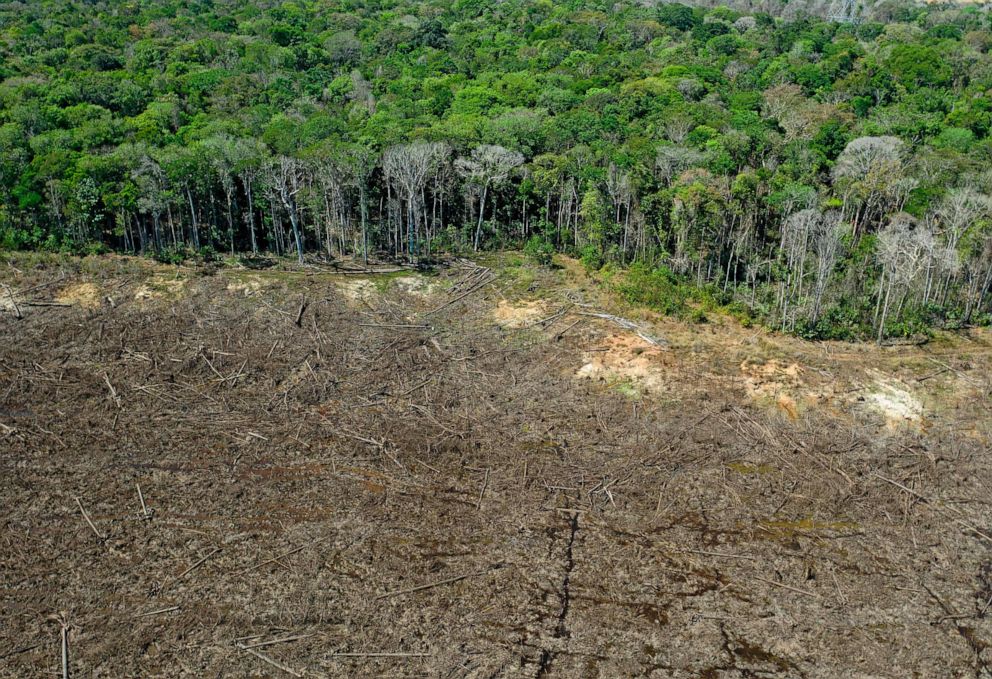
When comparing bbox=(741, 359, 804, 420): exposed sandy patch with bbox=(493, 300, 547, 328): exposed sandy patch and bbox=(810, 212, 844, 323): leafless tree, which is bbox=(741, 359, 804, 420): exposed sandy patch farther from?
bbox=(493, 300, 547, 328): exposed sandy patch

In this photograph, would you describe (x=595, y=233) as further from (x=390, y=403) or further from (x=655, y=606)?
(x=655, y=606)

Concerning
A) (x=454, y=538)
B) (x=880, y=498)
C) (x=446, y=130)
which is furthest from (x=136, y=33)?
(x=880, y=498)

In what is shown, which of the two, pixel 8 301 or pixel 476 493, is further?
pixel 8 301

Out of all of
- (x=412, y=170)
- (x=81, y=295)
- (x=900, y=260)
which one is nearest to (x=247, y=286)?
(x=81, y=295)

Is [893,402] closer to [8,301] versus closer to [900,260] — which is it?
[900,260]

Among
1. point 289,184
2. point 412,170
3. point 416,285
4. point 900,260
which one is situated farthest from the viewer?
point 289,184

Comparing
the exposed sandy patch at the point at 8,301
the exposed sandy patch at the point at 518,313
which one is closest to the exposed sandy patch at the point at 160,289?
the exposed sandy patch at the point at 8,301
